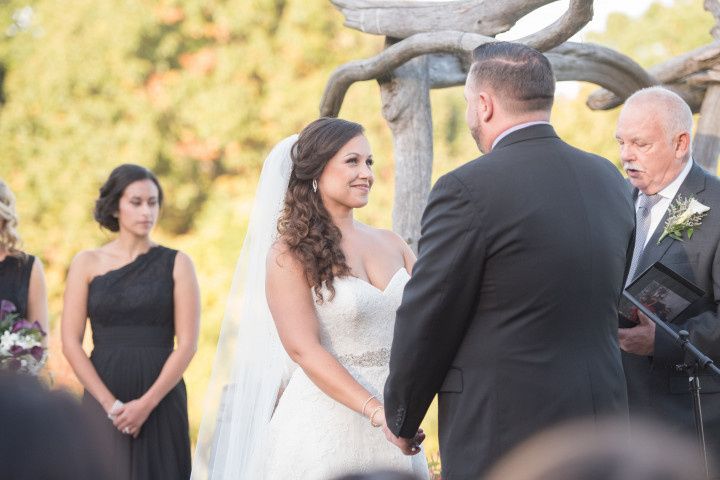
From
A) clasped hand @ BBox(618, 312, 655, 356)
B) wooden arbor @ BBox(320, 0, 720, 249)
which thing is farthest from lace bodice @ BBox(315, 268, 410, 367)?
wooden arbor @ BBox(320, 0, 720, 249)

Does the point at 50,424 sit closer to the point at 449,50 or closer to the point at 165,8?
the point at 449,50

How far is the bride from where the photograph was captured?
397 cm

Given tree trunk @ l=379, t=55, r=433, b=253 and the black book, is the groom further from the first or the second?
tree trunk @ l=379, t=55, r=433, b=253

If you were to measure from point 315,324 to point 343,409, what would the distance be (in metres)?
0.38

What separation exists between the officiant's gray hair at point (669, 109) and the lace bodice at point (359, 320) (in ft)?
3.99

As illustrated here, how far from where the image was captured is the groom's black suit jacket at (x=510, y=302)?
2.96m

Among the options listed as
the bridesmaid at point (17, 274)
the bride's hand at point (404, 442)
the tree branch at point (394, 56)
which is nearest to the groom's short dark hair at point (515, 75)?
the bride's hand at point (404, 442)

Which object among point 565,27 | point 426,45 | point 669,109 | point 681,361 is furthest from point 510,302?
point 426,45

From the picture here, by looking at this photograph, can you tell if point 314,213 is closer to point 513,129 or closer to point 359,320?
point 359,320

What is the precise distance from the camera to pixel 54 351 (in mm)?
13039

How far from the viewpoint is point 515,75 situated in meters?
3.08

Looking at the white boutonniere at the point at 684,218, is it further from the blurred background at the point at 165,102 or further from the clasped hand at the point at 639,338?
the blurred background at the point at 165,102

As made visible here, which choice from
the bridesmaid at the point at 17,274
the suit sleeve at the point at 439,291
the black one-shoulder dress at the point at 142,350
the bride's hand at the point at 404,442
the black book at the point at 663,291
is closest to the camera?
the suit sleeve at the point at 439,291

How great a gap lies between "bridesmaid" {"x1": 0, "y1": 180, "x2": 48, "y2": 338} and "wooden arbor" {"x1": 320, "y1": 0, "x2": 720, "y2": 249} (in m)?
2.00
